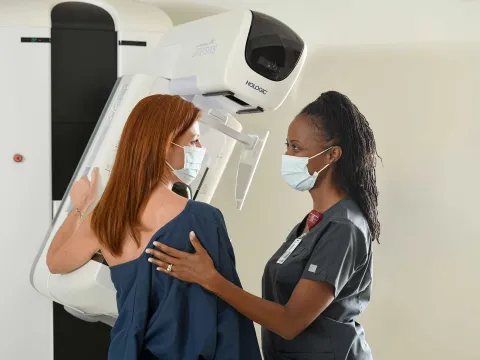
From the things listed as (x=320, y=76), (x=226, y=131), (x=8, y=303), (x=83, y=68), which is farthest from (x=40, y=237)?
(x=320, y=76)

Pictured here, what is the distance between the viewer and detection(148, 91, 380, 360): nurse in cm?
156

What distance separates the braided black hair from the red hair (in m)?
0.37

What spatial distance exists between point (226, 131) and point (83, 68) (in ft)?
1.97

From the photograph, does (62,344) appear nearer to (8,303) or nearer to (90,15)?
(8,303)

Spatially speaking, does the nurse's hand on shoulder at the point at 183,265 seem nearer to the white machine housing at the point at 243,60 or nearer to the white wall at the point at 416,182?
the white machine housing at the point at 243,60

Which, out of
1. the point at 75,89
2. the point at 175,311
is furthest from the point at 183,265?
the point at 75,89

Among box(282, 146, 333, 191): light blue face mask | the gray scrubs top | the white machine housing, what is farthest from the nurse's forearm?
the white machine housing

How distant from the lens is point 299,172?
1728 mm

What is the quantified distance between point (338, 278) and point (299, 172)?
305mm

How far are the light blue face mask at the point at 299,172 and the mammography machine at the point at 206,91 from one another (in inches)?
9.8

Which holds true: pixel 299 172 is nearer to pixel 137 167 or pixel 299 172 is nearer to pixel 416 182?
pixel 137 167

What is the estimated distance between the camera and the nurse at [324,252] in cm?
156

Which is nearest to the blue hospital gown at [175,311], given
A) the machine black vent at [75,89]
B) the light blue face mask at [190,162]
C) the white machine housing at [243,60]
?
the light blue face mask at [190,162]

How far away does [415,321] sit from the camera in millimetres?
2930
